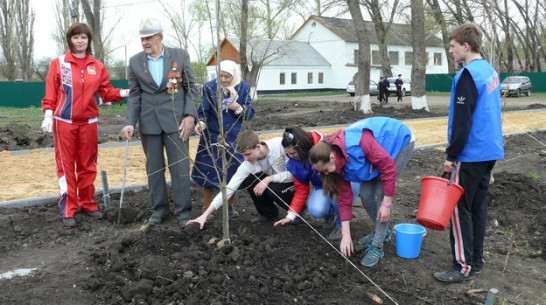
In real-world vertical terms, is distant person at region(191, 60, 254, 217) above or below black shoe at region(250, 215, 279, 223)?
above

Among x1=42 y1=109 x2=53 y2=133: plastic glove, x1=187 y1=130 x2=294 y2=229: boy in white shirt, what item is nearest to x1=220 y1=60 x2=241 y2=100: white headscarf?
x1=187 y1=130 x2=294 y2=229: boy in white shirt

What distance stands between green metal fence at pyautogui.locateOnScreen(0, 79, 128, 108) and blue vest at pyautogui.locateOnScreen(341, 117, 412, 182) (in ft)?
82.0

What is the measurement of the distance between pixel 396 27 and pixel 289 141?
147 ft

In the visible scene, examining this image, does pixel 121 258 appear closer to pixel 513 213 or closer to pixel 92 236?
pixel 92 236

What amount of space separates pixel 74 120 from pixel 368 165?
9.04ft

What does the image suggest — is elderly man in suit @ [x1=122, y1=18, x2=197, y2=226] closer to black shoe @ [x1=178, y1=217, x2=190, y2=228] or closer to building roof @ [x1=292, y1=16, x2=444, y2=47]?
black shoe @ [x1=178, y1=217, x2=190, y2=228]

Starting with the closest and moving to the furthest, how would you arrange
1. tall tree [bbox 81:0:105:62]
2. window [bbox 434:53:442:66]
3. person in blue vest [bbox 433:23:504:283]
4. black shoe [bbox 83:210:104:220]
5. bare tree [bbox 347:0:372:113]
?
person in blue vest [bbox 433:23:504:283] → black shoe [bbox 83:210:104:220] → bare tree [bbox 347:0:372:113] → tall tree [bbox 81:0:105:62] → window [bbox 434:53:442:66]

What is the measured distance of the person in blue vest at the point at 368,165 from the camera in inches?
135

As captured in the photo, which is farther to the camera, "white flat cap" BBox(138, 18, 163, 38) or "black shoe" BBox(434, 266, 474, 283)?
"white flat cap" BBox(138, 18, 163, 38)

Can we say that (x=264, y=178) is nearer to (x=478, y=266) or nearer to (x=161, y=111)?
(x=161, y=111)

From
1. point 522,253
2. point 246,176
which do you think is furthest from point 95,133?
point 522,253

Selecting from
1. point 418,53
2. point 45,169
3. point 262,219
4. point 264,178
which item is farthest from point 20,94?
point 264,178

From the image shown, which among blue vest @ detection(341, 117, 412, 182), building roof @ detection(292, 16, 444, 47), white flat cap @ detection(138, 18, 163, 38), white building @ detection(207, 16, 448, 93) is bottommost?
blue vest @ detection(341, 117, 412, 182)

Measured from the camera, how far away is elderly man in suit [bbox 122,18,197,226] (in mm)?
4387
